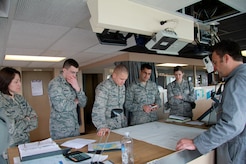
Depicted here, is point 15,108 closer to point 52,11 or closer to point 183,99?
point 52,11

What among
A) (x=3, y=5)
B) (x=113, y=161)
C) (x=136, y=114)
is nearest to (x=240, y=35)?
(x=136, y=114)

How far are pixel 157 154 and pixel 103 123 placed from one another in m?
0.73

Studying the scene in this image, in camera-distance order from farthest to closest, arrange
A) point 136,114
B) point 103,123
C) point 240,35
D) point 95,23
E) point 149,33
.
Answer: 1. point 240,35
2. point 136,114
3. point 103,123
4. point 149,33
5. point 95,23

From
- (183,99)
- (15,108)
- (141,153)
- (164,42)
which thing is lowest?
(141,153)

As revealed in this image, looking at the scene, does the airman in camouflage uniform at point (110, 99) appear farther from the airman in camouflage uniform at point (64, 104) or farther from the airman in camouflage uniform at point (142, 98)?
the airman in camouflage uniform at point (142, 98)

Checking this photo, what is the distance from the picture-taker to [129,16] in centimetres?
150

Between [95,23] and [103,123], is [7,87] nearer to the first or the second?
[103,123]

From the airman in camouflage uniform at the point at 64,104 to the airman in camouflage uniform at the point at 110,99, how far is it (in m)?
0.32

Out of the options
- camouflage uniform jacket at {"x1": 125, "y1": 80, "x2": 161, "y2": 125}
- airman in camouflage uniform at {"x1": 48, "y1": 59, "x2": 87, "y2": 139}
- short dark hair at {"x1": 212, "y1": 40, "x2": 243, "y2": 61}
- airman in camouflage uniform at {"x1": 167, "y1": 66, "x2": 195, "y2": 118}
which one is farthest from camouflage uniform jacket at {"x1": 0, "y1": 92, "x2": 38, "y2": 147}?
airman in camouflage uniform at {"x1": 167, "y1": 66, "x2": 195, "y2": 118}

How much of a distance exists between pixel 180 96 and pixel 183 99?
0.10m

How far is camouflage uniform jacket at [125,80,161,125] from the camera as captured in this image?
8.54 feet

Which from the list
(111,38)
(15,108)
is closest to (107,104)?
(111,38)

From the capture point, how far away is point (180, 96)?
3.01 meters

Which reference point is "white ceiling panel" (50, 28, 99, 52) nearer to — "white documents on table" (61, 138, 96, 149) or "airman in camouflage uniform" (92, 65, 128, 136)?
"airman in camouflage uniform" (92, 65, 128, 136)
